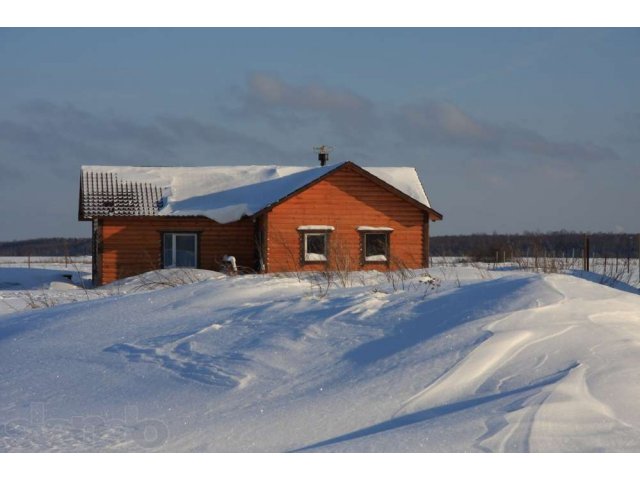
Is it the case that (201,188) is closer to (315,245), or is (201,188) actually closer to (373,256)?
(315,245)

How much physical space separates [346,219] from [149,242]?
616 centimetres

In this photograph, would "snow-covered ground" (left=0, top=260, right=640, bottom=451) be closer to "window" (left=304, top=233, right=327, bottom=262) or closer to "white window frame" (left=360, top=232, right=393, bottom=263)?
"window" (left=304, top=233, right=327, bottom=262)

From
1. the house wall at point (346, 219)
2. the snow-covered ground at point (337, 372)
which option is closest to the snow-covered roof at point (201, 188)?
the house wall at point (346, 219)

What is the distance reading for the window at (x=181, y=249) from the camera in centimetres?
2614

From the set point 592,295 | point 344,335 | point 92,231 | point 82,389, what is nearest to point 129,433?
point 82,389

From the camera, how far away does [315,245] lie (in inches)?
991

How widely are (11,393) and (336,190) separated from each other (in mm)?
18705

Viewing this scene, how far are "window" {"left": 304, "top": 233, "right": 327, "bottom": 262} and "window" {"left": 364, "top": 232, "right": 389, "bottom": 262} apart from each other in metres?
1.30

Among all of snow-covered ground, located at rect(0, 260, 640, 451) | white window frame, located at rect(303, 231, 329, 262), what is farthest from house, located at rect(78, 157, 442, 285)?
A: snow-covered ground, located at rect(0, 260, 640, 451)

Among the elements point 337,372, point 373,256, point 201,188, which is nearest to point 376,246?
point 373,256

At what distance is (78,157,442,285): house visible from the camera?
24781 millimetres

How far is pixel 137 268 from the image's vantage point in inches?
1020

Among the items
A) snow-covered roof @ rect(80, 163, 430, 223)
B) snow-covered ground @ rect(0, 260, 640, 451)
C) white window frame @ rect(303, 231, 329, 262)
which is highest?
snow-covered roof @ rect(80, 163, 430, 223)

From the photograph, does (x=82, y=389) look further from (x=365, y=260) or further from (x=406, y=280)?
(x=365, y=260)
